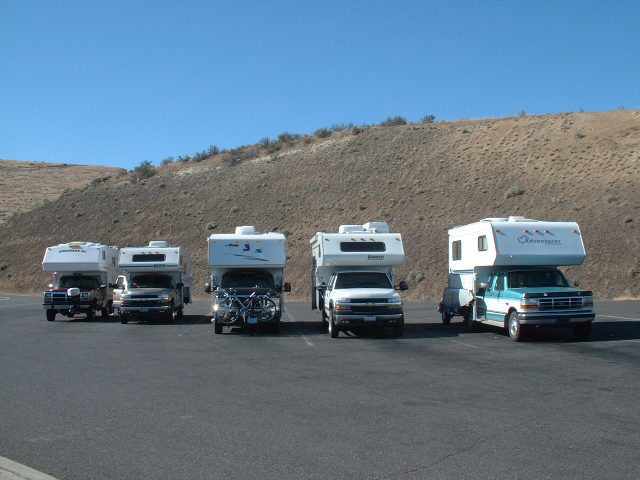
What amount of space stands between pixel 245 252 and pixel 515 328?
9273mm

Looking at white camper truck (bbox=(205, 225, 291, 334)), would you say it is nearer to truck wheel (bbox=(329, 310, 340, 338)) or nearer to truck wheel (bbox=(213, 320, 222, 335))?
truck wheel (bbox=(213, 320, 222, 335))

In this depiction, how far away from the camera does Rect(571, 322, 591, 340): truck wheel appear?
18531 mm

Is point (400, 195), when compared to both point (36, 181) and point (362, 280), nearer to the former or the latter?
point (362, 280)

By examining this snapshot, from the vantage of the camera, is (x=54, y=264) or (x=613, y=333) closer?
(x=613, y=333)

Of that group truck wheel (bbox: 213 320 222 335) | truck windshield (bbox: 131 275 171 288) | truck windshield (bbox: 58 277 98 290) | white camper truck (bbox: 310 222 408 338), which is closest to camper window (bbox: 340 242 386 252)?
white camper truck (bbox: 310 222 408 338)

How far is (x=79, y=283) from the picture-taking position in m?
30.0

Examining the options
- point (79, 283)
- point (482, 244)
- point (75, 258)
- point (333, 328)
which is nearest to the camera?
point (333, 328)

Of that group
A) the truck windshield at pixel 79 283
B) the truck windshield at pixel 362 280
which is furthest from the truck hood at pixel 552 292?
the truck windshield at pixel 79 283

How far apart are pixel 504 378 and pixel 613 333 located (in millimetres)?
9383

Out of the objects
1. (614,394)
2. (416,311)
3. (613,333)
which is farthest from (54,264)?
(614,394)

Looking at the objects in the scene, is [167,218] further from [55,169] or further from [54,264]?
[55,169]

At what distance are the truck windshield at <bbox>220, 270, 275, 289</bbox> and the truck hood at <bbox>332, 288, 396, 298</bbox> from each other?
3.48 meters

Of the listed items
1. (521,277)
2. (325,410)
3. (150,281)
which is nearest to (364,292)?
(521,277)

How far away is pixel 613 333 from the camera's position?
65.8 ft
